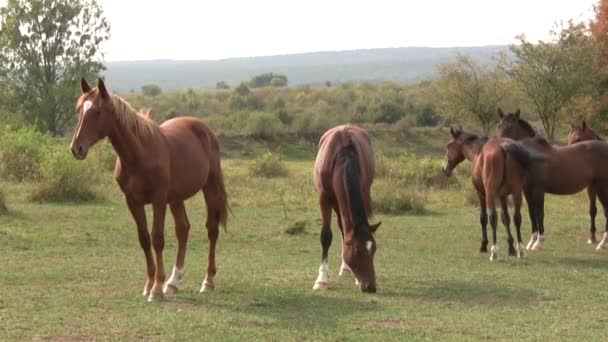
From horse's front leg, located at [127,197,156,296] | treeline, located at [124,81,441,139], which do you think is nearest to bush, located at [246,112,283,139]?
treeline, located at [124,81,441,139]

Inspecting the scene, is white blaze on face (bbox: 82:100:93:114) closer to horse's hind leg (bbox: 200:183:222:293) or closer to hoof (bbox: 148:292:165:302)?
hoof (bbox: 148:292:165:302)

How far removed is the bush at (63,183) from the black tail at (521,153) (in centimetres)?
1108

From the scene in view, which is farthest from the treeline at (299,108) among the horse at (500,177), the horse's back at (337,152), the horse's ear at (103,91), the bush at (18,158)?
the horse's ear at (103,91)

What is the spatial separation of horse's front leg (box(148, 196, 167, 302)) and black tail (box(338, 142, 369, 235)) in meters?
2.04

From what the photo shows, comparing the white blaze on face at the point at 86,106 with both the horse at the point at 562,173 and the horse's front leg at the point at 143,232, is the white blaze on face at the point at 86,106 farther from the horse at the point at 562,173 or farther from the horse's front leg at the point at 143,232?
the horse at the point at 562,173

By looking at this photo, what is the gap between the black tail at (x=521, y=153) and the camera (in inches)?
522

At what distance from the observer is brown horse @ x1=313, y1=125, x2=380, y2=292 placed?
9.41 m

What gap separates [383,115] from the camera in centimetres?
6144

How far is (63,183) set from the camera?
20531mm

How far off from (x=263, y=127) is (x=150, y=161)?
3608 centimetres

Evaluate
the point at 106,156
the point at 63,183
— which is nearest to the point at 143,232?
the point at 63,183

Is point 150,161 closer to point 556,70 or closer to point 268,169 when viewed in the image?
point 268,169

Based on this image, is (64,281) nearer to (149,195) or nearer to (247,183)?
(149,195)

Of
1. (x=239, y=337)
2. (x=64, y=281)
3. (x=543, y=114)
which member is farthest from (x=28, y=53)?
(x=239, y=337)
